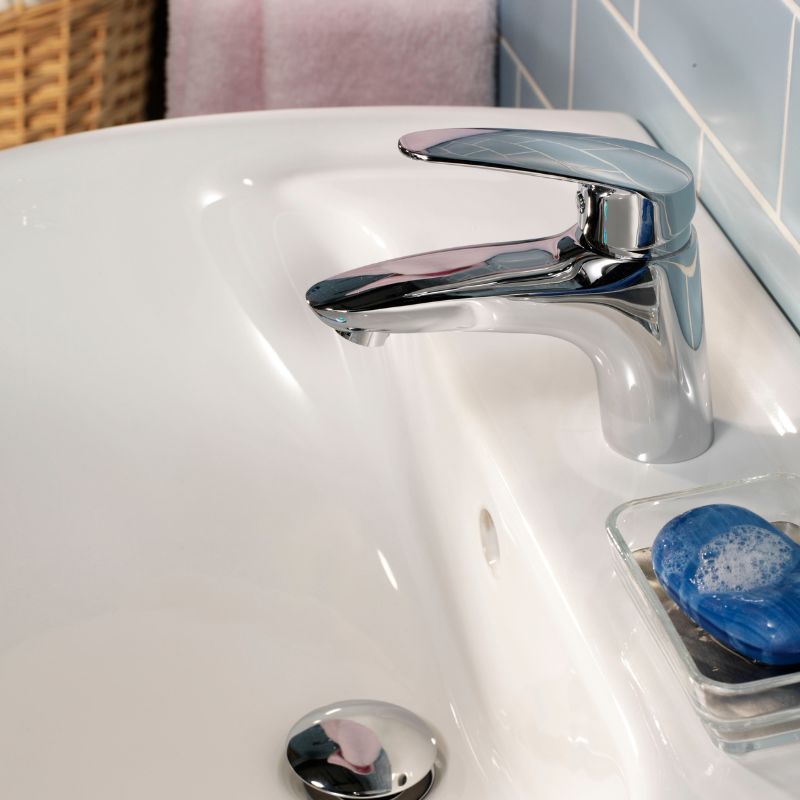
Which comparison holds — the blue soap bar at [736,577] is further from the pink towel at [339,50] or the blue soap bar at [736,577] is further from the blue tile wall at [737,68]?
the pink towel at [339,50]

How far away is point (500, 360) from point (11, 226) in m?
0.26

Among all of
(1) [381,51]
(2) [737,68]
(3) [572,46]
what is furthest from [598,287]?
(1) [381,51]

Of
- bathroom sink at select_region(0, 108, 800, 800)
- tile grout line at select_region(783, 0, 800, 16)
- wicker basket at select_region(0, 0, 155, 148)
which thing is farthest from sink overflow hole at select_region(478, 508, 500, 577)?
wicker basket at select_region(0, 0, 155, 148)

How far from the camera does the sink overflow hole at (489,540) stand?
1.36 feet

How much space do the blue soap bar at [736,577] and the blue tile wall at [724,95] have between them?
0.15 metres

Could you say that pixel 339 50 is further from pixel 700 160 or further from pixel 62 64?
pixel 700 160

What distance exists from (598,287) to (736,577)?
106 mm

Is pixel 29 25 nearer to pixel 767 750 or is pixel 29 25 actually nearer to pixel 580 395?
pixel 580 395

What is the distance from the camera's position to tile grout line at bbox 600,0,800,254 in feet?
1.47

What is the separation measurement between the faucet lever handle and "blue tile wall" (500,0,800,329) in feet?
0.32

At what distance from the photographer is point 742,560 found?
1.04 feet

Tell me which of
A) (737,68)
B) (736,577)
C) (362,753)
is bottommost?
(362,753)

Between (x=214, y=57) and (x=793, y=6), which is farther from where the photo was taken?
(x=214, y=57)

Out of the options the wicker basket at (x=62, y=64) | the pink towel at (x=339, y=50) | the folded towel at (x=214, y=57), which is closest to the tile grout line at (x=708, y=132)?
the pink towel at (x=339, y=50)
